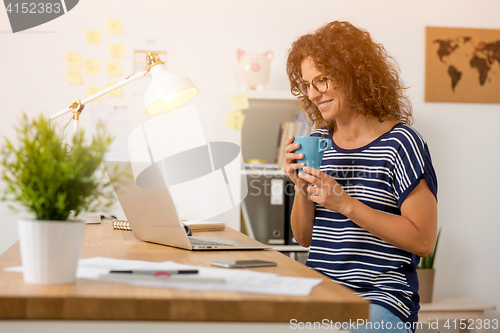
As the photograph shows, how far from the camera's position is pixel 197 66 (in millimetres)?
2395

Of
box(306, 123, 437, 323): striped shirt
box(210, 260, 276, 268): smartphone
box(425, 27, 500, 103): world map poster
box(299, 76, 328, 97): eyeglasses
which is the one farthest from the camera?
box(425, 27, 500, 103): world map poster

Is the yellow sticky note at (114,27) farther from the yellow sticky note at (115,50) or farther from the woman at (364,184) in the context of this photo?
the woman at (364,184)

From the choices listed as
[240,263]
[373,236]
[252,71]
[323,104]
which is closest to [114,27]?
[252,71]

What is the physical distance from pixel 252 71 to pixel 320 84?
970 millimetres

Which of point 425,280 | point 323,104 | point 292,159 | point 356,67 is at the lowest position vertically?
point 425,280

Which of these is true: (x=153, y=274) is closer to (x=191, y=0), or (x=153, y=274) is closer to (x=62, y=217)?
(x=62, y=217)

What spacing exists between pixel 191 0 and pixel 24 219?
78.5 inches

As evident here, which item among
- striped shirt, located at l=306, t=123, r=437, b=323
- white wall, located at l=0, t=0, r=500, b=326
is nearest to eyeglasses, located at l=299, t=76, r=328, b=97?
striped shirt, located at l=306, t=123, r=437, b=323

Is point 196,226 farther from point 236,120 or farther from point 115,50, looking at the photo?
point 115,50

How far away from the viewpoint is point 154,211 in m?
0.97

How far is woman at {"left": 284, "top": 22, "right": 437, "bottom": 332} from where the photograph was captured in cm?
109

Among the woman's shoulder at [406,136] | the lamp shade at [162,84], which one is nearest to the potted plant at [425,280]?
the woman's shoulder at [406,136]

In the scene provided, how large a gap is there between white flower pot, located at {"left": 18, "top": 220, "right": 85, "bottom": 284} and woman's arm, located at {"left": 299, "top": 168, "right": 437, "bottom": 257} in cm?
63

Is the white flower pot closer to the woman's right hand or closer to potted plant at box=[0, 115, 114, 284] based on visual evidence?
potted plant at box=[0, 115, 114, 284]
